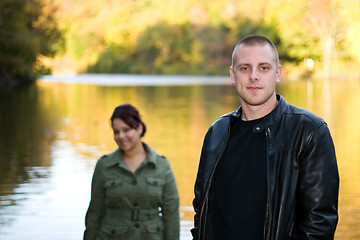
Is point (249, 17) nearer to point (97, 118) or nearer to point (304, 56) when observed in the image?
point (304, 56)

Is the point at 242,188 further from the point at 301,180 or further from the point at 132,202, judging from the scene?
the point at 132,202

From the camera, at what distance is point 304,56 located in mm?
77312

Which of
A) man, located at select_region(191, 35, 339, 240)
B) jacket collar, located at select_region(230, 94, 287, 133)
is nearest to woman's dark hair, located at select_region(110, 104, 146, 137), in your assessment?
man, located at select_region(191, 35, 339, 240)

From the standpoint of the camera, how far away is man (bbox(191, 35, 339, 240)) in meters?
2.41

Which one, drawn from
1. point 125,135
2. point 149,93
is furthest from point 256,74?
point 149,93

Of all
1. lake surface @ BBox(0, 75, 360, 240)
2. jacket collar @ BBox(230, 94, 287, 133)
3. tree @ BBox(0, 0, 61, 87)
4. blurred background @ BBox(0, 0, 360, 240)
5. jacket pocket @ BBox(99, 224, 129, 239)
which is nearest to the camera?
jacket collar @ BBox(230, 94, 287, 133)

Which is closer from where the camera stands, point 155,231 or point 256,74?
point 256,74

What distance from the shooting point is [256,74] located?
258 cm

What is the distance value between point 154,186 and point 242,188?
1073mm

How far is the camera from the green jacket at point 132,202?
11.4ft

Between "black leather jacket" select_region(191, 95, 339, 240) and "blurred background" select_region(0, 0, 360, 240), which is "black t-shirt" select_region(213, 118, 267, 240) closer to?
"black leather jacket" select_region(191, 95, 339, 240)

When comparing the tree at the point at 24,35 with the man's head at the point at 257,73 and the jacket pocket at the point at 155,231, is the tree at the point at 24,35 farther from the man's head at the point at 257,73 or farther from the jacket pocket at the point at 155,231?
the man's head at the point at 257,73

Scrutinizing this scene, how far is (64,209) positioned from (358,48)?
41930 millimetres

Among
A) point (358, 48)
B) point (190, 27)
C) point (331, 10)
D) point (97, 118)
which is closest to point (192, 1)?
point (190, 27)
